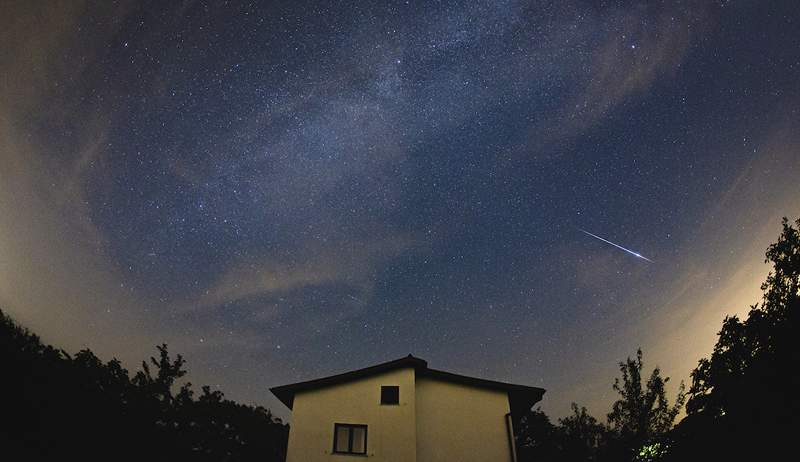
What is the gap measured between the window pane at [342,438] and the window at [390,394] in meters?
1.98

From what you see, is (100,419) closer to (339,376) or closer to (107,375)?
(107,375)

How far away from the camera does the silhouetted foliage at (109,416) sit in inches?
458

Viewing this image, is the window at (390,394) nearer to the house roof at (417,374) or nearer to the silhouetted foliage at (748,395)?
the house roof at (417,374)

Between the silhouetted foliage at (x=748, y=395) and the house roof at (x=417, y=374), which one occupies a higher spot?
the house roof at (x=417, y=374)

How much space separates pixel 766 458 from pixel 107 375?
76.6ft

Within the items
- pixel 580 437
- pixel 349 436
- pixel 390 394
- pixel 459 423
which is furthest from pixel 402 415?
pixel 580 437

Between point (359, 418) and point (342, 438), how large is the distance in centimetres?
105

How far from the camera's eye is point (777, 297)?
57.9 ft

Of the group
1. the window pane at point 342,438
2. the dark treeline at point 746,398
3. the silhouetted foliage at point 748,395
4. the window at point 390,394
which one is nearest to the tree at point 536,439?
the window at point 390,394

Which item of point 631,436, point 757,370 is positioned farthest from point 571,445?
point 757,370

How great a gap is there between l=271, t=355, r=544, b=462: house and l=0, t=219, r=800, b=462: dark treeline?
5.43 metres

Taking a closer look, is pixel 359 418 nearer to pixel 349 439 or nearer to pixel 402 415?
pixel 349 439

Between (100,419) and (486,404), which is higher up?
(486,404)

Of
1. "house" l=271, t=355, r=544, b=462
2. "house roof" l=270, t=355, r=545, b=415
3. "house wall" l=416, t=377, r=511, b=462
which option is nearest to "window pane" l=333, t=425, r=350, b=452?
"house" l=271, t=355, r=544, b=462
